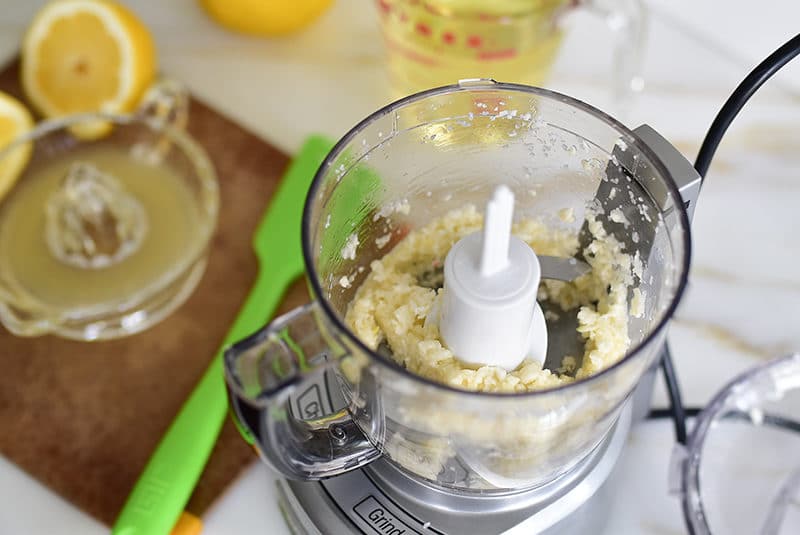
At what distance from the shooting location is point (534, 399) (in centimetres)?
39

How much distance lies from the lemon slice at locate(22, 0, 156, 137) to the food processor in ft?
1.22

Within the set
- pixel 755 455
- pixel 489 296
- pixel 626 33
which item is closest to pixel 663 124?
pixel 626 33

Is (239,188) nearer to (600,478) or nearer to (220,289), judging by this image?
(220,289)

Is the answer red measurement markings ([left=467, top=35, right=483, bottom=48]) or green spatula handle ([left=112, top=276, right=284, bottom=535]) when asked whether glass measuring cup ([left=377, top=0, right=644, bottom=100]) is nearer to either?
red measurement markings ([left=467, top=35, right=483, bottom=48])

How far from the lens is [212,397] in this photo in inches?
25.5

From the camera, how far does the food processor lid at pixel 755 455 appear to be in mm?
617

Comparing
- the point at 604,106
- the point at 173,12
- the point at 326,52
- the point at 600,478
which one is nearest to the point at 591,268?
the point at 600,478

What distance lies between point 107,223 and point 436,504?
424 millimetres

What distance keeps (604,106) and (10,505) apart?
58 cm

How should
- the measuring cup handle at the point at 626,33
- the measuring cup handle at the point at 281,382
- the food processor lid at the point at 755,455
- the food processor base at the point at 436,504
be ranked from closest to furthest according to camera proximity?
the measuring cup handle at the point at 281,382, the food processor base at the point at 436,504, the food processor lid at the point at 755,455, the measuring cup handle at the point at 626,33

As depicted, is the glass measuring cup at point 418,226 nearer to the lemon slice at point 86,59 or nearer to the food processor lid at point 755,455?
the food processor lid at point 755,455

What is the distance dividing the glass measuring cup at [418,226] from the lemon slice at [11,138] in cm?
40

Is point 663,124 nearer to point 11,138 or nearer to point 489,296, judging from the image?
point 489,296

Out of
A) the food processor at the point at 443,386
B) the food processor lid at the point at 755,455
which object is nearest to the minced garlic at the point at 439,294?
the food processor at the point at 443,386
